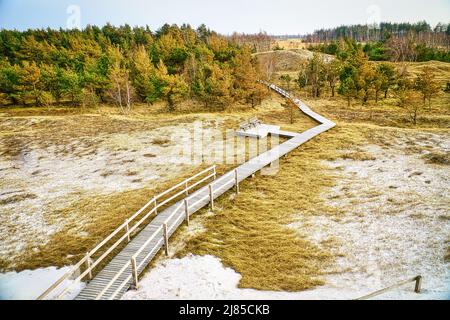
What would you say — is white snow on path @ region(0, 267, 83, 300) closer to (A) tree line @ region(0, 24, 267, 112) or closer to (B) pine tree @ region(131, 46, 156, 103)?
(A) tree line @ region(0, 24, 267, 112)

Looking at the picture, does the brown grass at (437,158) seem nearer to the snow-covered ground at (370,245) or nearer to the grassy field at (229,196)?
the grassy field at (229,196)

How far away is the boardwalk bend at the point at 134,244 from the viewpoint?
10164 mm

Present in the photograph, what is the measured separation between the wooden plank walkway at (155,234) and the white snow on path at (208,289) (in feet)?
1.80

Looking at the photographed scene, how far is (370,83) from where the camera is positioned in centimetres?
4378

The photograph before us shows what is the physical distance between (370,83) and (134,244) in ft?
133

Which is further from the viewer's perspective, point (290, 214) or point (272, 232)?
point (290, 214)

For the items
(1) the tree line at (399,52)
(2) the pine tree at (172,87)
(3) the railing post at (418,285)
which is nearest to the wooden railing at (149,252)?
(3) the railing post at (418,285)

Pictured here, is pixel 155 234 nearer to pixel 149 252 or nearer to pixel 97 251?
pixel 149 252

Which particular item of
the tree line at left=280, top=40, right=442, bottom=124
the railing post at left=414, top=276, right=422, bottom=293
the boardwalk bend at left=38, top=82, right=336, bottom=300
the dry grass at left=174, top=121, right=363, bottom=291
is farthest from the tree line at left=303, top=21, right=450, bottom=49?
the railing post at left=414, top=276, right=422, bottom=293

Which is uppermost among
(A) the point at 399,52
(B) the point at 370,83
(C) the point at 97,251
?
(A) the point at 399,52

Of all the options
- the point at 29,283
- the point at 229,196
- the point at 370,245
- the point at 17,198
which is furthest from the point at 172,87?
the point at 370,245

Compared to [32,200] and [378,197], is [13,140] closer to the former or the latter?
[32,200]

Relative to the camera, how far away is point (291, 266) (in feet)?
38.8
